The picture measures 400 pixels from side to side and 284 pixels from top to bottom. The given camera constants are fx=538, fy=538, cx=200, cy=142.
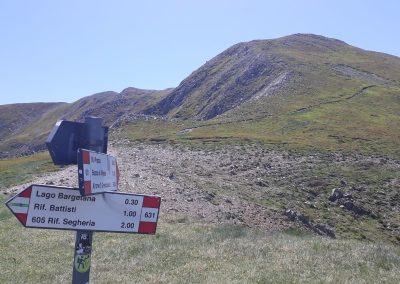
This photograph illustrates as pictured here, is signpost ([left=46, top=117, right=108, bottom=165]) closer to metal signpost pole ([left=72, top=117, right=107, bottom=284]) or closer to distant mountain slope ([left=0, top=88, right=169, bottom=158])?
metal signpost pole ([left=72, top=117, right=107, bottom=284])

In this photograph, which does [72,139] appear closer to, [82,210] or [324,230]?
[82,210]

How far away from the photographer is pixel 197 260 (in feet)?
38.2

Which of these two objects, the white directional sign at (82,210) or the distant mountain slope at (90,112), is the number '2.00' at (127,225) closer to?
the white directional sign at (82,210)

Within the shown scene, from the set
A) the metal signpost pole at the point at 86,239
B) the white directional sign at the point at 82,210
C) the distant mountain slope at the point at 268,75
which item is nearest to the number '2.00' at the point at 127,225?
the white directional sign at the point at 82,210

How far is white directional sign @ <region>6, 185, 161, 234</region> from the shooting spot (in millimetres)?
5812

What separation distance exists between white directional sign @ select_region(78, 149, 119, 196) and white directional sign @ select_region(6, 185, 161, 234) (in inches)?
6.8

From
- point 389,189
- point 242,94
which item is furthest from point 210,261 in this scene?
point 242,94

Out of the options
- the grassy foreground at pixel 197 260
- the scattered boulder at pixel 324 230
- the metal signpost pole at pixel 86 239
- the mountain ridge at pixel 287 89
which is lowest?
the scattered boulder at pixel 324 230

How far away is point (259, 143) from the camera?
168 feet

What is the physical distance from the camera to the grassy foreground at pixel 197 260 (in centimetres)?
1024

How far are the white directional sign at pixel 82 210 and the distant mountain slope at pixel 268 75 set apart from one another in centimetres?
7361

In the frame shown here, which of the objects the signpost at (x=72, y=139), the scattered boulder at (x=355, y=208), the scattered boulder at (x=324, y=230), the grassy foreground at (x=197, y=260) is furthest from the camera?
the scattered boulder at (x=355, y=208)

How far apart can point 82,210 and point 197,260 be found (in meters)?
5.99

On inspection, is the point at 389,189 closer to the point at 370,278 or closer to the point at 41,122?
the point at 370,278
